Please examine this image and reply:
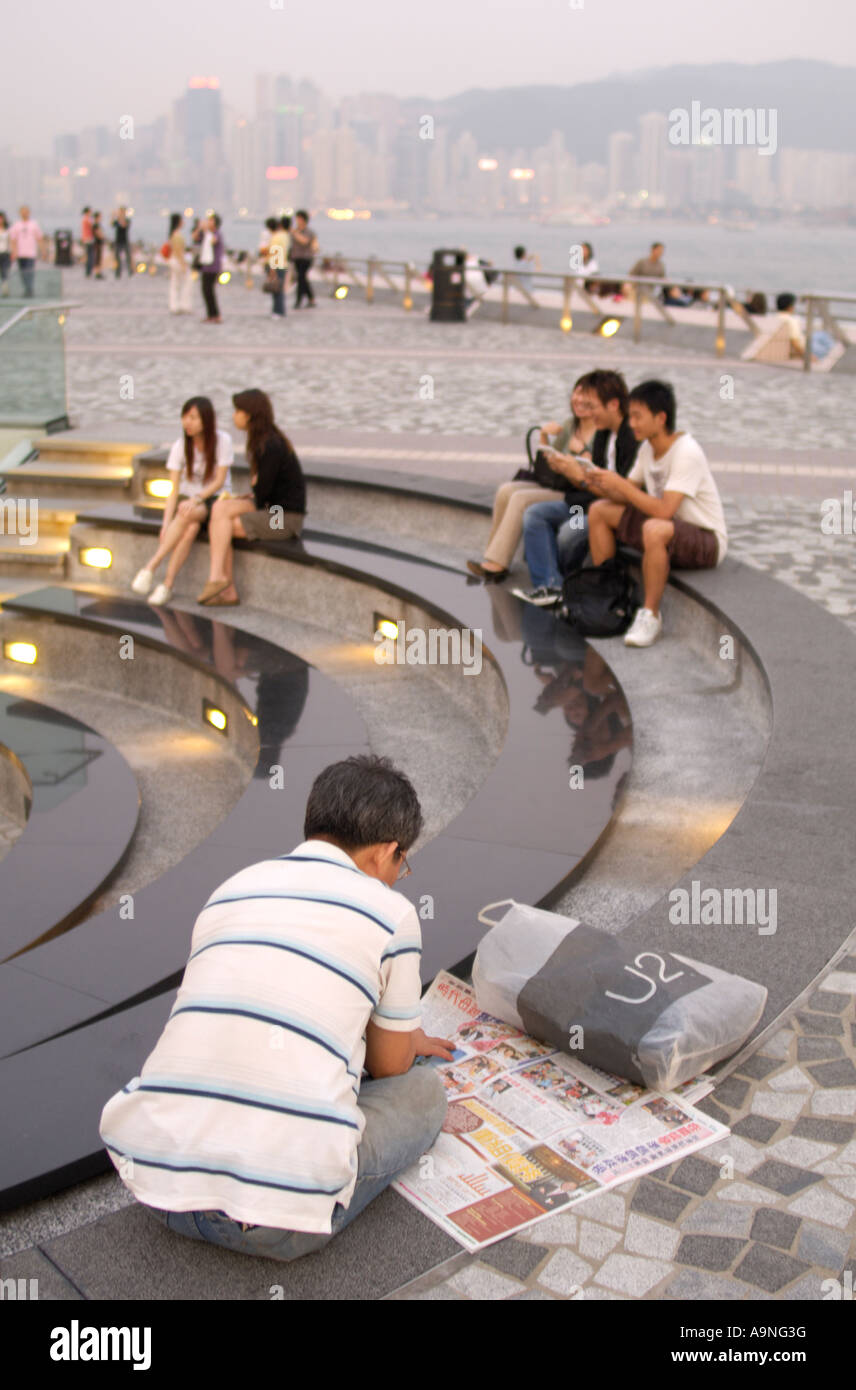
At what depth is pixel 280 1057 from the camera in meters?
2.71

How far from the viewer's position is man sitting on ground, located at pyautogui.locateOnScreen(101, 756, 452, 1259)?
8.90 feet

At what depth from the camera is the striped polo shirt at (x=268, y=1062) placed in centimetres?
271

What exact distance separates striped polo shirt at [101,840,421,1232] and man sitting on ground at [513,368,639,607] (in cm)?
524

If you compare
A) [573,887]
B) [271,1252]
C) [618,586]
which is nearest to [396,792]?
[271,1252]

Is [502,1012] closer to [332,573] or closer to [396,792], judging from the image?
[396,792]

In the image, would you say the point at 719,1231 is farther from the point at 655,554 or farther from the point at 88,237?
the point at 88,237

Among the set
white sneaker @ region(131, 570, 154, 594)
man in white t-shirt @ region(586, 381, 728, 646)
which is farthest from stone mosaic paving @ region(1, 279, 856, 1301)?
white sneaker @ region(131, 570, 154, 594)

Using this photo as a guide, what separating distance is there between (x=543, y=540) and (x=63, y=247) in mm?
38825

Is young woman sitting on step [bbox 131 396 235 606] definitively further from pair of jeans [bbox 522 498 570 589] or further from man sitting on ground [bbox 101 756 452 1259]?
man sitting on ground [bbox 101 756 452 1259]

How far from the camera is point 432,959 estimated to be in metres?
4.19

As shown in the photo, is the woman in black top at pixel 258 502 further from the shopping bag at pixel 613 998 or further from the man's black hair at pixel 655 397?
the shopping bag at pixel 613 998

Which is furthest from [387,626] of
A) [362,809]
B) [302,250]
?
[302,250]

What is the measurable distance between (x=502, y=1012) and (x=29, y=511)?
7.95 meters

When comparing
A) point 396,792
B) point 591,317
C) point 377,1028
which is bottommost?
point 377,1028
